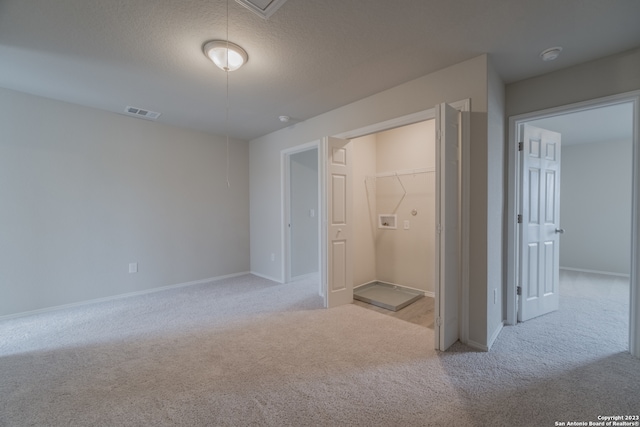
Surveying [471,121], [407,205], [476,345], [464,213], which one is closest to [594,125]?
[407,205]

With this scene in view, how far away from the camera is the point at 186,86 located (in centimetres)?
284

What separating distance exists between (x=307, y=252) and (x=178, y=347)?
9.15 ft

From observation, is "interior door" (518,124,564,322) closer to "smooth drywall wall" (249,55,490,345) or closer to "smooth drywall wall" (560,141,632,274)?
"smooth drywall wall" (249,55,490,345)

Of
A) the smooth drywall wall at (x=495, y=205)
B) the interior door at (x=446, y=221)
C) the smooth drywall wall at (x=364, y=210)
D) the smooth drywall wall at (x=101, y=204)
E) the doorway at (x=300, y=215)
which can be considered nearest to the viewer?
the interior door at (x=446, y=221)

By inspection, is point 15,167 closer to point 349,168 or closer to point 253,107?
point 253,107

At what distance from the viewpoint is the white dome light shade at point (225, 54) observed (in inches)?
82.7

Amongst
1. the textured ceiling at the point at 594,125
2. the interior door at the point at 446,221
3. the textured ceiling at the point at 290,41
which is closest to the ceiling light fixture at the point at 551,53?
the textured ceiling at the point at 290,41

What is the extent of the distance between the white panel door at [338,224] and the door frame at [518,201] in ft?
5.93

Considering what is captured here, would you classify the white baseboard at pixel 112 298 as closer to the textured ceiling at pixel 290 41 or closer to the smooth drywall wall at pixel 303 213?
the smooth drywall wall at pixel 303 213

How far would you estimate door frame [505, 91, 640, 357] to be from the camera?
212 centimetres

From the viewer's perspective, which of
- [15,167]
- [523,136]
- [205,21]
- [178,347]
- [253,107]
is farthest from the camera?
[253,107]

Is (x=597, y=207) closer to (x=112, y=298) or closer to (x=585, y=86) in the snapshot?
(x=585, y=86)

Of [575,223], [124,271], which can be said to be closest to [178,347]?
[124,271]

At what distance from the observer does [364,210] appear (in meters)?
4.10
